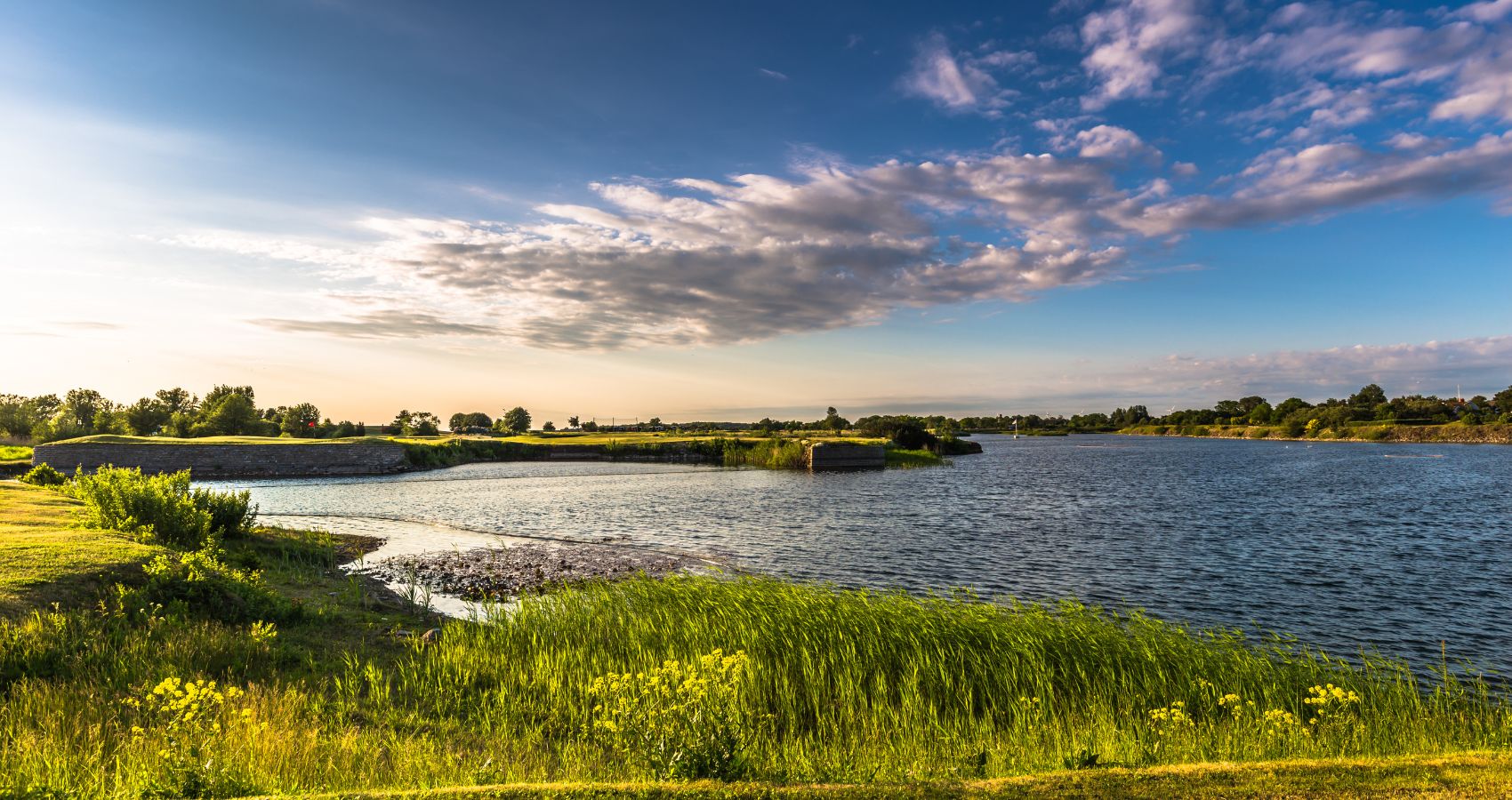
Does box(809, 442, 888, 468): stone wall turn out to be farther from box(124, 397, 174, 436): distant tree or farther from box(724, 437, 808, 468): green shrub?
box(124, 397, 174, 436): distant tree

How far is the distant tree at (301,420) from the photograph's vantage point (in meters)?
130

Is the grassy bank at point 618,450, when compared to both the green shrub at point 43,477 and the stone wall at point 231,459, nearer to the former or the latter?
the stone wall at point 231,459

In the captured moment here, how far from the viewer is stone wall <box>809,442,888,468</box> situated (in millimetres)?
93938

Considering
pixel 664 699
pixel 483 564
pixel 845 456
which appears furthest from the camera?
pixel 845 456

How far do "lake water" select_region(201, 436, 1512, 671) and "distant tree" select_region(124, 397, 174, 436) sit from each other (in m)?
75.0

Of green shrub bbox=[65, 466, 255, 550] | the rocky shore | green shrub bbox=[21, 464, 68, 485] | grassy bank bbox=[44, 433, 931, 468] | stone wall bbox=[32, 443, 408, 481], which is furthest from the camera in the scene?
grassy bank bbox=[44, 433, 931, 468]

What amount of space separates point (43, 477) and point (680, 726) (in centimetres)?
4394

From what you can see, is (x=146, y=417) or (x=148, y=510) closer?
(x=148, y=510)

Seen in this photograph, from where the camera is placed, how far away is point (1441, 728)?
1009cm

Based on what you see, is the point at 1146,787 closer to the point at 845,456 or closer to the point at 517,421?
Answer: the point at 845,456

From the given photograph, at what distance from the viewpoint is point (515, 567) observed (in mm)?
26094

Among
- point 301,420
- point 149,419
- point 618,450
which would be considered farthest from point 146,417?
point 618,450

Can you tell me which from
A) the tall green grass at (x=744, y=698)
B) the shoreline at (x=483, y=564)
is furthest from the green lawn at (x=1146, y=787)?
the shoreline at (x=483, y=564)

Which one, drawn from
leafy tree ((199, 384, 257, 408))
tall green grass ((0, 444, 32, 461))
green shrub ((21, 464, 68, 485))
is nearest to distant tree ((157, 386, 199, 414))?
leafy tree ((199, 384, 257, 408))
